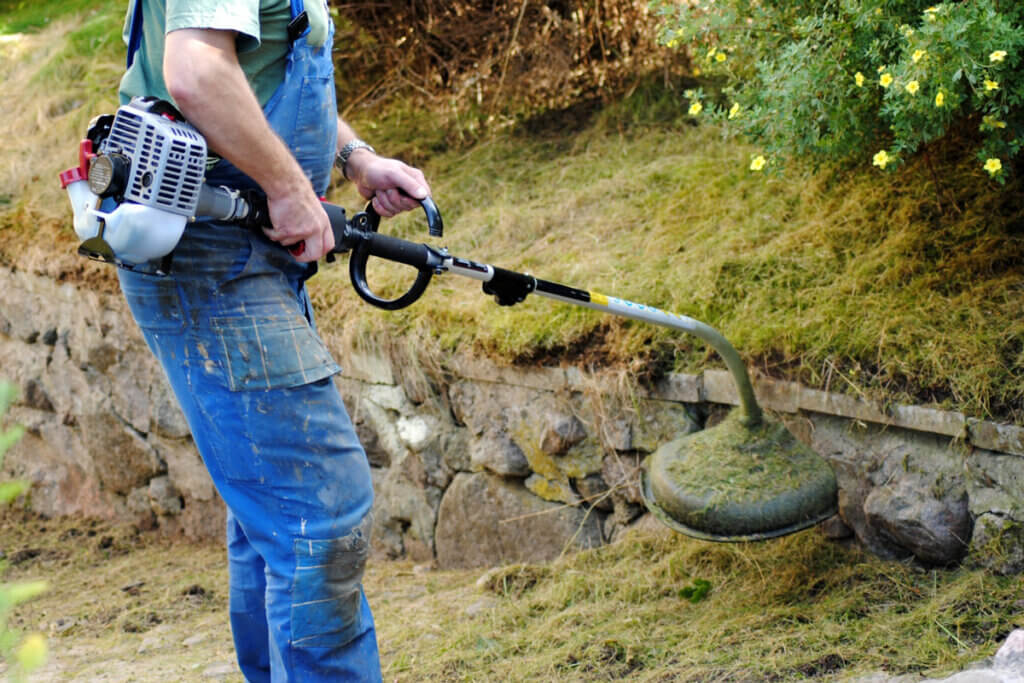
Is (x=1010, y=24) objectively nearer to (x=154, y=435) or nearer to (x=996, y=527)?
(x=996, y=527)

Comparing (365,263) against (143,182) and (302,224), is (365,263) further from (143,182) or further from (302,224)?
(143,182)

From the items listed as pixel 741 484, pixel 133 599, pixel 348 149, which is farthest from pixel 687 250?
pixel 133 599

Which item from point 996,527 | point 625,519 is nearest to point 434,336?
point 625,519

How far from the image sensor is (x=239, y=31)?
1.82 metres

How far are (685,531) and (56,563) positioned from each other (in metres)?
3.15

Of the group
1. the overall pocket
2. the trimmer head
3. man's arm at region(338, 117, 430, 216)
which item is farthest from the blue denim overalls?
the trimmer head

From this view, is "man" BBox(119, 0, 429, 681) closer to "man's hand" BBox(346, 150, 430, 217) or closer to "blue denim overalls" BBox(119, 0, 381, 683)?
"blue denim overalls" BBox(119, 0, 381, 683)

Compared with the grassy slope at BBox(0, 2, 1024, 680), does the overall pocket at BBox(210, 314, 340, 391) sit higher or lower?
higher

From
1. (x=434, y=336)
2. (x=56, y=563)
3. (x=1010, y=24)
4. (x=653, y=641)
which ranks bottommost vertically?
(x=56, y=563)

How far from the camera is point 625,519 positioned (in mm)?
3467

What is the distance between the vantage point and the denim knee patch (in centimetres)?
204

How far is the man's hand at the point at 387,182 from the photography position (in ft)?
7.62

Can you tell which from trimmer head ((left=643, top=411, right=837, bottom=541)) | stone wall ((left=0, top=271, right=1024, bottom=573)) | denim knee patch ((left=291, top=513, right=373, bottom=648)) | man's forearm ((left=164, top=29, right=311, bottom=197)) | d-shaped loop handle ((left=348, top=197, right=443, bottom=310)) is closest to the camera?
man's forearm ((left=164, top=29, right=311, bottom=197))

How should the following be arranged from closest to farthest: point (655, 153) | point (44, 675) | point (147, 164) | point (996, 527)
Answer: point (147, 164) → point (996, 527) → point (44, 675) → point (655, 153)
